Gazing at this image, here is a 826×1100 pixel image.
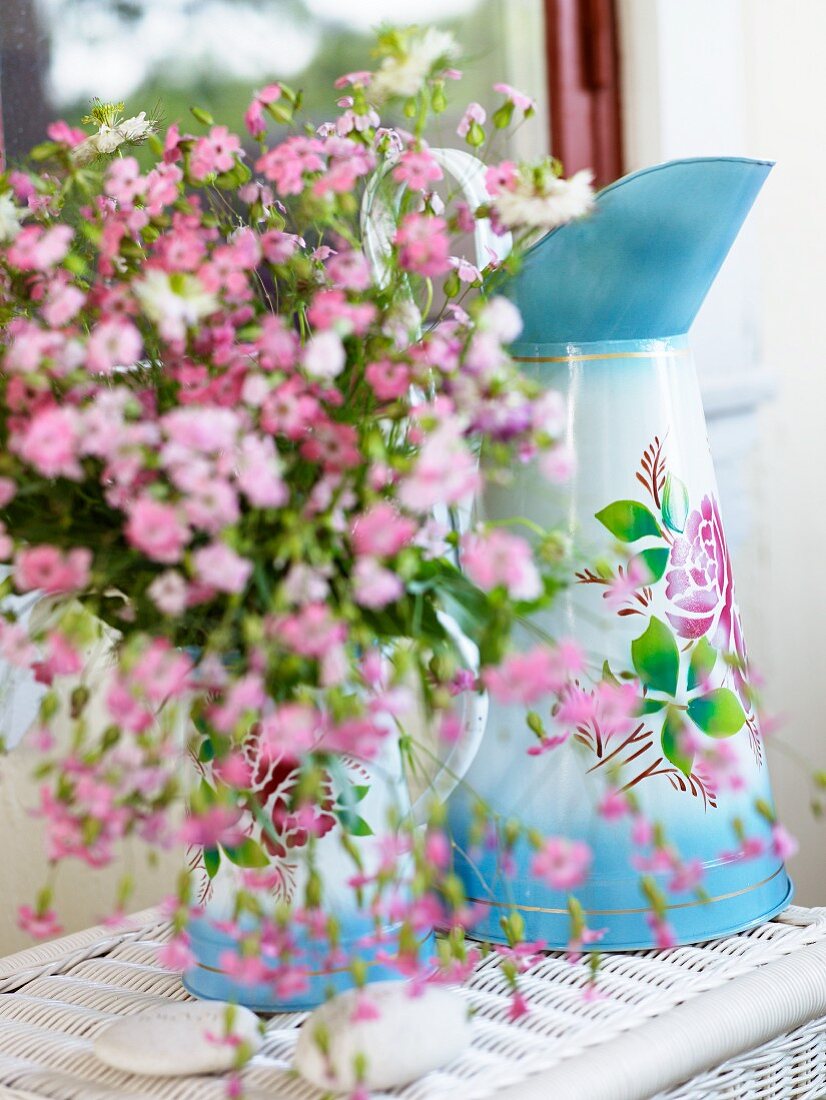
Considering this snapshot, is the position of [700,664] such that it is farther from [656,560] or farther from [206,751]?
[206,751]

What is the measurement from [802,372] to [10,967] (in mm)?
1063

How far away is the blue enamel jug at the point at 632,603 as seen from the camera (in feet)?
2.21

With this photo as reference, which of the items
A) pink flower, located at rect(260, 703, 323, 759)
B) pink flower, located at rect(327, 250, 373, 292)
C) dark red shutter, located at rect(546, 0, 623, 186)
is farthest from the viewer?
dark red shutter, located at rect(546, 0, 623, 186)

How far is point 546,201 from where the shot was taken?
53 cm

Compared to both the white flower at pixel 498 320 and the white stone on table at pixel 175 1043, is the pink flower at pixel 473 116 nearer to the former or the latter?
the white flower at pixel 498 320

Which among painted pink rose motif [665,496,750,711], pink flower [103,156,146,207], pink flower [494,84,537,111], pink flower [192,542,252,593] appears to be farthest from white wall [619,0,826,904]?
pink flower [192,542,252,593]

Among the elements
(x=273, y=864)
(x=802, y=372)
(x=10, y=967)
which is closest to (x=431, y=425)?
(x=273, y=864)

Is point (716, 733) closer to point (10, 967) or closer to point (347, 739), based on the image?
point (347, 739)

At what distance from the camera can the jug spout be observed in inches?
25.4

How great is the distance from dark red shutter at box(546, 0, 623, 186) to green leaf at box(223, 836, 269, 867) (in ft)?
2.95

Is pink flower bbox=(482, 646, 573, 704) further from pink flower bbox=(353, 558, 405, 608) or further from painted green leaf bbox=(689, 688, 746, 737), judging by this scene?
painted green leaf bbox=(689, 688, 746, 737)

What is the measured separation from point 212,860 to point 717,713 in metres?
0.26

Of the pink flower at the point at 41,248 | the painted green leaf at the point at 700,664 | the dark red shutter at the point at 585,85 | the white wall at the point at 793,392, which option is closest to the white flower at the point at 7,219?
the pink flower at the point at 41,248

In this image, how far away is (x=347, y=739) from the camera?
17.2 inches
